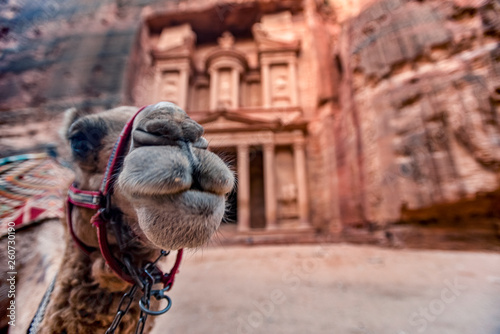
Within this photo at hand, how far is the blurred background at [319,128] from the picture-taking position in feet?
10.2

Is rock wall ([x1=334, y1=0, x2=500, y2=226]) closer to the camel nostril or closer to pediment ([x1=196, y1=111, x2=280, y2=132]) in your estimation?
pediment ([x1=196, y1=111, x2=280, y2=132])

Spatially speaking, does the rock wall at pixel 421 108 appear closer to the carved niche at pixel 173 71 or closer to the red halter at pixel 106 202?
the red halter at pixel 106 202

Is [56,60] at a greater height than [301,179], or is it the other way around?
[56,60]

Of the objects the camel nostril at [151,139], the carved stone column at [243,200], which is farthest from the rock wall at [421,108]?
the camel nostril at [151,139]

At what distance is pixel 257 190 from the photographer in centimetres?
1302

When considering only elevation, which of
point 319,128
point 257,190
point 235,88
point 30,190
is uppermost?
point 235,88

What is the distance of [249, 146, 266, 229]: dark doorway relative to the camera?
12.5m

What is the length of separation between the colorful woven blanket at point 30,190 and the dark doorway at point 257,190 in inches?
411

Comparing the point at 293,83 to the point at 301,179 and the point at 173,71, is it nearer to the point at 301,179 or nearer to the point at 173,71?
the point at 301,179

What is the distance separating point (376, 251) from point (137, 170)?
6.38 meters

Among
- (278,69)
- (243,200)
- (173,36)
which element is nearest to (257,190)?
(243,200)

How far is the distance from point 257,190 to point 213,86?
19.6 ft

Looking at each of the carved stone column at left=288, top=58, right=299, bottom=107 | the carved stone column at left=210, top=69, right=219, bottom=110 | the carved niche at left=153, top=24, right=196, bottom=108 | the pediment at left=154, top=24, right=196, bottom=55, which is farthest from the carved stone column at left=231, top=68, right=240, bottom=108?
the pediment at left=154, top=24, right=196, bottom=55

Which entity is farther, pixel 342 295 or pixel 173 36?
pixel 173 36
